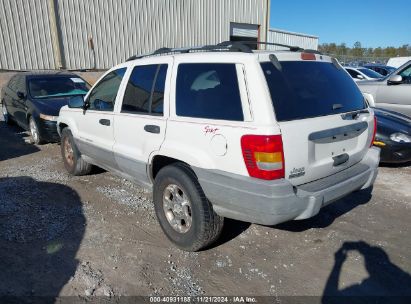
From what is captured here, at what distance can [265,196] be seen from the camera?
2.55 meters

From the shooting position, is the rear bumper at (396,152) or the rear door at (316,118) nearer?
the rear door at (316,118)

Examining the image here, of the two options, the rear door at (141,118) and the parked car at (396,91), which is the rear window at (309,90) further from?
the parked car at (396,91)

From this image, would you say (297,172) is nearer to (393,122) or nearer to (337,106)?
(337,106)

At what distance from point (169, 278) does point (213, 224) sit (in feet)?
1.96

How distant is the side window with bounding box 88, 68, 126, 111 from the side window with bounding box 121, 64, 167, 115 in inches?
12.2

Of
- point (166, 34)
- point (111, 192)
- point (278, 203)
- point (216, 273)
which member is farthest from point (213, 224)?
point (166, 34)

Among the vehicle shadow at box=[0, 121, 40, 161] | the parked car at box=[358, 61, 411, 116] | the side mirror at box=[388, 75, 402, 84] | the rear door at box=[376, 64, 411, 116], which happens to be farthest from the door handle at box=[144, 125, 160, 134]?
the rear door at box=[376, 64, 411, 116]

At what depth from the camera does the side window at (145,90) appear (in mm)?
3318

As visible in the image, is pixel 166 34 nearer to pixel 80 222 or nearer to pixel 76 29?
pixel 76 29

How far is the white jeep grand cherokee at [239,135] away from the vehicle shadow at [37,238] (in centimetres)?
96

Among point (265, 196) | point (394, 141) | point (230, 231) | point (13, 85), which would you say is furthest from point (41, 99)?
point (394, 141)

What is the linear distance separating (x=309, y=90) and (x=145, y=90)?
1.66 meters

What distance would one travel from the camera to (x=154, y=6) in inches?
631

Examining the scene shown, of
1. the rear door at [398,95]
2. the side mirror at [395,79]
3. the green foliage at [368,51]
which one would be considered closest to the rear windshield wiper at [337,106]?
the side mirror at [395,79]
